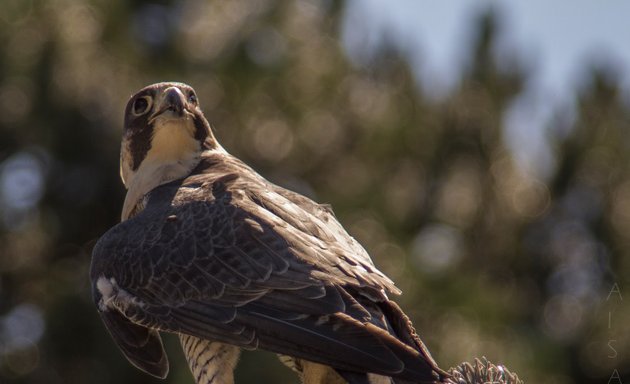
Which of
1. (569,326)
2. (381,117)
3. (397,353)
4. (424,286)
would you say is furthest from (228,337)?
(381,117)

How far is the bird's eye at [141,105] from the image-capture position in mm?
5809

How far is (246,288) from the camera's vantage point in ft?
15.2

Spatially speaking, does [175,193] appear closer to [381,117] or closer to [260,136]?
[260,136]

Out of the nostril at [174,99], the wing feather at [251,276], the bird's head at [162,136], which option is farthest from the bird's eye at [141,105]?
the wing feather at [251,276]

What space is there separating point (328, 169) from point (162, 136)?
7697 mm

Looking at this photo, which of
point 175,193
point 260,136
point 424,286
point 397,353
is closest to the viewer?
point 397,353

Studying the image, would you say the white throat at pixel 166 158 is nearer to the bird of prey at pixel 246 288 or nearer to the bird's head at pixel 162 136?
the bird's head at pixel 162 136

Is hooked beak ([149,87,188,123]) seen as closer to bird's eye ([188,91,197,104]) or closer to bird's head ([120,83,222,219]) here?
bird's head ([120,83,222,219])

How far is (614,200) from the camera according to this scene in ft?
42.9

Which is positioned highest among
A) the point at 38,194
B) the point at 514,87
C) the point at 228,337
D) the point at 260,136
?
the point at 228,337

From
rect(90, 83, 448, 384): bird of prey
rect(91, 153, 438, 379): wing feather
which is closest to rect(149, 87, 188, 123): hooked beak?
rect(90, 83, 448, 384): bird of prey

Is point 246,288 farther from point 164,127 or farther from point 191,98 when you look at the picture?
point 191,98

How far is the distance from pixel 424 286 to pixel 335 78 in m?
4.01

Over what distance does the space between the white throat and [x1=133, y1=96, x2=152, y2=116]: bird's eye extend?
0.32 ft
